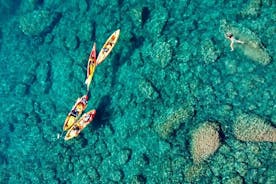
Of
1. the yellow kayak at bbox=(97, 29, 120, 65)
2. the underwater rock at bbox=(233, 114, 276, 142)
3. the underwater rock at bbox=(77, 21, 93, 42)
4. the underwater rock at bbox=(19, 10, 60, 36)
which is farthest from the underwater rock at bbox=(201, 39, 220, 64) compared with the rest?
the underwater rock at bbox=(19, 10, 60, 36)

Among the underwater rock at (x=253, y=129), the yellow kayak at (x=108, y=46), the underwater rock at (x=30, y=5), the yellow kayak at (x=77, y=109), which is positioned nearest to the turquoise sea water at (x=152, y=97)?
the underwater rock at (x=253, y=129)

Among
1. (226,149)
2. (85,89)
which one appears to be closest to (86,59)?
(85,89)

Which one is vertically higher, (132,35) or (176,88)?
(132,35)

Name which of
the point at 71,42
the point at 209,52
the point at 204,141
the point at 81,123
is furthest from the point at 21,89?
the point at 204,141

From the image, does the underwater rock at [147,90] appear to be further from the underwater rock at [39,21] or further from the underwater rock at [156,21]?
the underwater rock at [39,21]

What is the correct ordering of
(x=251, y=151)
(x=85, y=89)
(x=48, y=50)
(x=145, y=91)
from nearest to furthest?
(x=251, y=151) < (x=145, y=91) < (x=85, y=89) < (x=48, y=50)

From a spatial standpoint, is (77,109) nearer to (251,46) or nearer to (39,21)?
(39,21)

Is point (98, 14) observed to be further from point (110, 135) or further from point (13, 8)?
point (13, 8)
